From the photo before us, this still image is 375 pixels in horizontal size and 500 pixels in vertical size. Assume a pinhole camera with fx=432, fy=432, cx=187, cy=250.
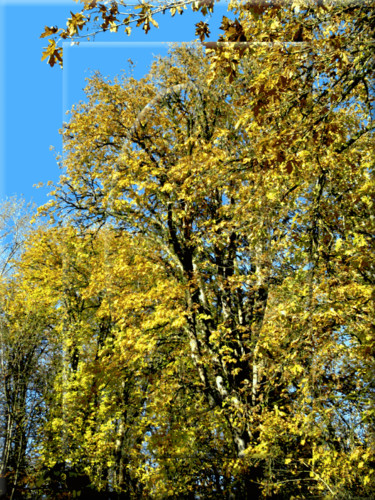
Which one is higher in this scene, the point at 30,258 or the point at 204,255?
the point at 30,258

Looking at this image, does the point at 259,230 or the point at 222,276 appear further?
the point at 222,276

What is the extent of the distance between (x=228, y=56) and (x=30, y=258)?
16261 millimetres

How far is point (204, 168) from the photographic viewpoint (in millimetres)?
7199

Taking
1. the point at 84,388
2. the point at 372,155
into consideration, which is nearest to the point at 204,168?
the point at 372,155

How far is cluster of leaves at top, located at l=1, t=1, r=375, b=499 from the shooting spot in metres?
4.91

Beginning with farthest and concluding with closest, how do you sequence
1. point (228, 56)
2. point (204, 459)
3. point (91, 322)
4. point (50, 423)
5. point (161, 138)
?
point (91, 322)
point (50, 423)
point (161, 138)
point (204, 459)
point (228, 56)

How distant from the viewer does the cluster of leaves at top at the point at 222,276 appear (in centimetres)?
491

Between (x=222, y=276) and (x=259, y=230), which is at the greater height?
(x=222, y=276)

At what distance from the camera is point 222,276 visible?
939 centimetres

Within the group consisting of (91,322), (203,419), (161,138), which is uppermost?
(161,138)

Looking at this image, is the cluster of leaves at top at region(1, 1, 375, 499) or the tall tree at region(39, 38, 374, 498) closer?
the cluster of leaves at top at region(1, 1, 375, 499)

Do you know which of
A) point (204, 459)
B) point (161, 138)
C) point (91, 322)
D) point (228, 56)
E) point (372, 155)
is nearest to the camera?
point (228, 56)

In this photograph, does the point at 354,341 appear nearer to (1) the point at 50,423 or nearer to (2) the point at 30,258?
(1) the point at 50,423

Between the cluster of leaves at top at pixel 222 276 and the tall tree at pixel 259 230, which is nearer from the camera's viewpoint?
the cluster of leaves at top at pixel 222 276
